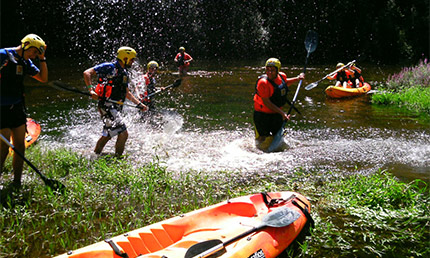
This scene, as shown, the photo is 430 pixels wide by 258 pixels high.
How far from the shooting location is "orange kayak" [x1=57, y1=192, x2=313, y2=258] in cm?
306

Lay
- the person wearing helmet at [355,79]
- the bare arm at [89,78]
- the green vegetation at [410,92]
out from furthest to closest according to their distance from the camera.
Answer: the person wearing helmet at [355,79]
the green vegetation at [410,92]
the bare arm at [89,78]

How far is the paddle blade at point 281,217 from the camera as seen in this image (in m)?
3.41

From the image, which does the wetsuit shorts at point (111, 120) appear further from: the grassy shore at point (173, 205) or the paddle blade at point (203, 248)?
the paddle blade at point (203, 248)

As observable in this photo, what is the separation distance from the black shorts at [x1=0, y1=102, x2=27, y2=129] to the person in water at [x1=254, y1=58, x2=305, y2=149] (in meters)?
3.94

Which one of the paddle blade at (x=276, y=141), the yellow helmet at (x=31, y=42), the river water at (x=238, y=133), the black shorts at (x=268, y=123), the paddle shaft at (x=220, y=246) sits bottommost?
the river water at (x=238, y=133)

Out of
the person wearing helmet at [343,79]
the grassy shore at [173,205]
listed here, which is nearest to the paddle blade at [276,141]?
the grassy shore at [173,205]

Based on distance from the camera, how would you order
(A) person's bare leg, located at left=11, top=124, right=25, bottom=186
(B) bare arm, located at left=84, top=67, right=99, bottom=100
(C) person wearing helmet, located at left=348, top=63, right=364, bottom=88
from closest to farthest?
(A) person's bare leg, located at left=11, top=124, right=25, bottom=186 → (B) bare arm, located at left=84, top=67, right=99, bottom=100 → (C) person wearing helmet, located at left=348, top=63, right=364, bottom=88

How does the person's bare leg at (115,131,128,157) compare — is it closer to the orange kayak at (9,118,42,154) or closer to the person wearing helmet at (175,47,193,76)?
the orange kayak at (9,118,42,154)

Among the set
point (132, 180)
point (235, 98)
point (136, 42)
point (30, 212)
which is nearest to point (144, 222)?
point (132, 180)

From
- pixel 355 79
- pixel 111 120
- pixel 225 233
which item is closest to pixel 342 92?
pixel 355 79

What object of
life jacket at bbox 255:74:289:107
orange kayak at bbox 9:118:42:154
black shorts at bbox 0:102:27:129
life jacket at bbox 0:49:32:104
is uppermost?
life jacket at bbox 0:49:32:104

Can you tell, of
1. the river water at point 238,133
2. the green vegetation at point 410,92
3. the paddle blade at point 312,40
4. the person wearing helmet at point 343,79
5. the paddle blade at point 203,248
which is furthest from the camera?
the person wearing helmet at point 343,79

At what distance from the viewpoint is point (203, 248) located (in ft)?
10.3

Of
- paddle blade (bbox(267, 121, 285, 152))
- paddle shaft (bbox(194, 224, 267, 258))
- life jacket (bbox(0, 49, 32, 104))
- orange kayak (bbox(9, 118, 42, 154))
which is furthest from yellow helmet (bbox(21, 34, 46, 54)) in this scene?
paddle blade (bbox(267, 121, 285, 152))
